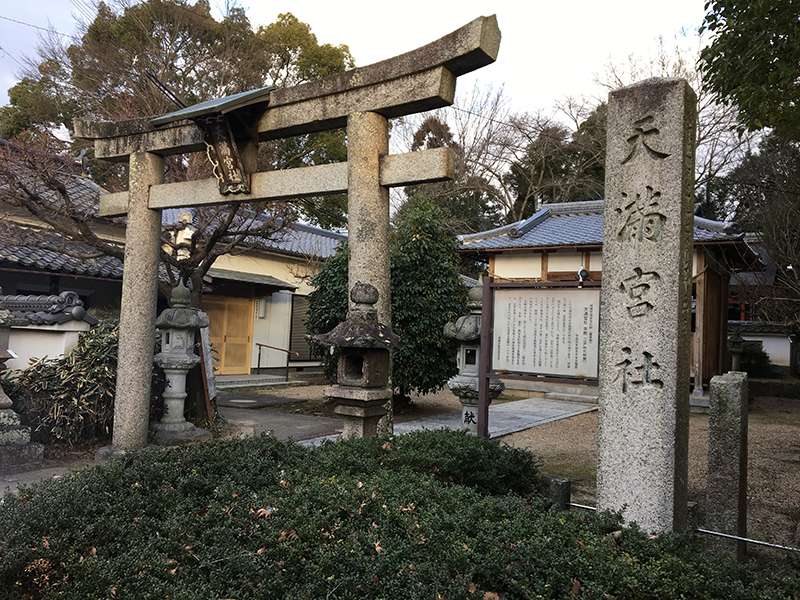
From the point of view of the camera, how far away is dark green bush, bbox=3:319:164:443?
692 cm

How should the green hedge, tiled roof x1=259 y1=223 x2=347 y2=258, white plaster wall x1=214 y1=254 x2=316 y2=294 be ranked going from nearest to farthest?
the green hedge → white plaster wall x1=214 y1=254 x2=316 y2=294 → tiled roof x1=259 y1=223 x2=347 y2=258

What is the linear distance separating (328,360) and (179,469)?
6.95 m

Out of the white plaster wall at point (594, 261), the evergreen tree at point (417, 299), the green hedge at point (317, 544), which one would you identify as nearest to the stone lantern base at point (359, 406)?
the green hedge at point (317, 544)

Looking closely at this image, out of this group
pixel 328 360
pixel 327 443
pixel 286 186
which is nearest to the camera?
pixel 327 443

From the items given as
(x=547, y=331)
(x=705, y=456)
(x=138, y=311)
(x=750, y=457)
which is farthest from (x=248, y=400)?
(x=750, y=457)

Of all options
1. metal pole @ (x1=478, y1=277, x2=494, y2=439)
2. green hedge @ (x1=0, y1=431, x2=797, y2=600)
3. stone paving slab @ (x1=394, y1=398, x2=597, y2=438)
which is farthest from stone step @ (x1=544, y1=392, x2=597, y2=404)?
green hedge @ (x1=0, y1=431, x2=797, y2=600)

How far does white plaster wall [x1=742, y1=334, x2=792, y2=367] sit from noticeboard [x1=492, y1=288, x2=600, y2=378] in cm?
1793

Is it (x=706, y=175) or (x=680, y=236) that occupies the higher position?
(x=706, y=175)

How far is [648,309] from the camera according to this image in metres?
3.59

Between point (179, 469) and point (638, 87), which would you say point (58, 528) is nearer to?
point (179, 469)

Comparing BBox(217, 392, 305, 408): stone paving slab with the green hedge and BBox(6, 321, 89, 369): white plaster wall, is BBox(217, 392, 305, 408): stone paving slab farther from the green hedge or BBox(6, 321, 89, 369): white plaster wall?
the green hedge

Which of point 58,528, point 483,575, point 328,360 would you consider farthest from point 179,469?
point 328,360

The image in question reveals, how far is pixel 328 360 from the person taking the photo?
432 inches

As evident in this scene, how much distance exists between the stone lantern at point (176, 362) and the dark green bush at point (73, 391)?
1.25 ft
